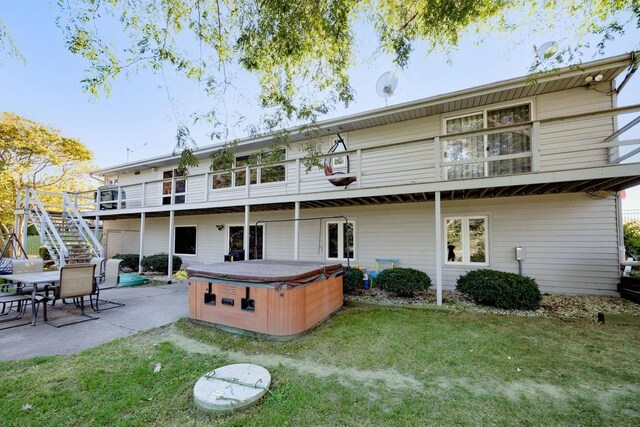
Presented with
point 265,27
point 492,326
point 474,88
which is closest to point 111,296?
point 265,27

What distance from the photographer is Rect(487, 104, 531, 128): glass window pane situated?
7.42 metres

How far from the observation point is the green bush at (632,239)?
9367 millimetres

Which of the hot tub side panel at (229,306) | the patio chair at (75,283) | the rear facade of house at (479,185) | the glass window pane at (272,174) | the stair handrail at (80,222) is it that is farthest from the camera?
the glass window pane at (272,174)

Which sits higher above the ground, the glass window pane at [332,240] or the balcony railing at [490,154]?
the balcony railing at [490,154]

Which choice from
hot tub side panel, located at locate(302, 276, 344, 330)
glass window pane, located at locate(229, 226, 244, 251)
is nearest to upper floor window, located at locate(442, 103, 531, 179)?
hot tub side panel, located at locate(302, 276, 344, 330)

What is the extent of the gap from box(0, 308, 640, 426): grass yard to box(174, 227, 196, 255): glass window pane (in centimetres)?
862

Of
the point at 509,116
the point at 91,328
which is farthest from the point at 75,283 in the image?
the point at 509,116

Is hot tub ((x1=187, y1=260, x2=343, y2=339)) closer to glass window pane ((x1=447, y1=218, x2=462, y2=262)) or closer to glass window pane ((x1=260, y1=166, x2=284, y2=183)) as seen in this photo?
glass window pane ((x1=447, y1=218, x2=462, y2=262))

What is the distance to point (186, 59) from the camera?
19.5ft

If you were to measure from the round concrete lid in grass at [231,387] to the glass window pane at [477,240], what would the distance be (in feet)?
22.3

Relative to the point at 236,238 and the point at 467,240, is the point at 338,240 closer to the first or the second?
the point at 467,240

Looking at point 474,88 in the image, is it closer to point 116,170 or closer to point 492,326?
point 492,326

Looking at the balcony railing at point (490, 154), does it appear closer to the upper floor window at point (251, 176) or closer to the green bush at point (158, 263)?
the upper floor window at point (251, 176)

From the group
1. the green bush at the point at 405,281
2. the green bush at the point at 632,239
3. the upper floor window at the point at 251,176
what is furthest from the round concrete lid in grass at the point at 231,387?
the green bush at the point at 632,239
